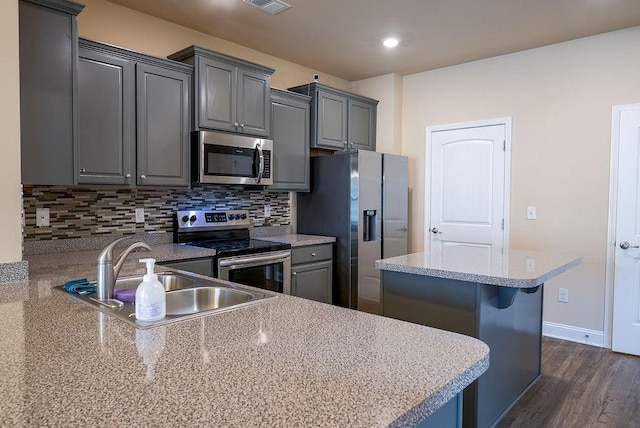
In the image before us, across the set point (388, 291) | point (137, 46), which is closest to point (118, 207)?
point (137, 46)

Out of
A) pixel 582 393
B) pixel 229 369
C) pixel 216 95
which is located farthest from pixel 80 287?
pixel 582 393

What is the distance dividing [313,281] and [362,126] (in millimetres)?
1858

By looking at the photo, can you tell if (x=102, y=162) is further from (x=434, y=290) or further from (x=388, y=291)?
(x=434, y=290)

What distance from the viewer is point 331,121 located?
14.2 ft

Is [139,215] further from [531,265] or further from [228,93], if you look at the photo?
[531,265]

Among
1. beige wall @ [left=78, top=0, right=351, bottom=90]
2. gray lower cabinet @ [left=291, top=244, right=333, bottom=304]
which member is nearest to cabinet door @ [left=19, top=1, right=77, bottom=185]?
beige wall @ [left=78, top=0, right=351, bottom=90]

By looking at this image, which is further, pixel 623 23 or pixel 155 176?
pixel 623 23

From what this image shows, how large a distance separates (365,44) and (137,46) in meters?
1.89

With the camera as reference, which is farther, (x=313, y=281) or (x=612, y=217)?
(x=313, y=281)

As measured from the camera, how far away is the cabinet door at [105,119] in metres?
2.61

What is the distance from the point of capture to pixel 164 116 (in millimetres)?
3006

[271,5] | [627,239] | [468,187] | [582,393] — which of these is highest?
[271,5]

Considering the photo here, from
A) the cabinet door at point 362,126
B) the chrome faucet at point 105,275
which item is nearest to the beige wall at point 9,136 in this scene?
the chrome faucet at point 105,275

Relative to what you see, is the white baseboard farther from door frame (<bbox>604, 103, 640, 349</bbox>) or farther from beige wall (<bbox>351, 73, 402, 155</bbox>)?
beige wall (<bbox>351, 73, 402, 155</bbox>)
